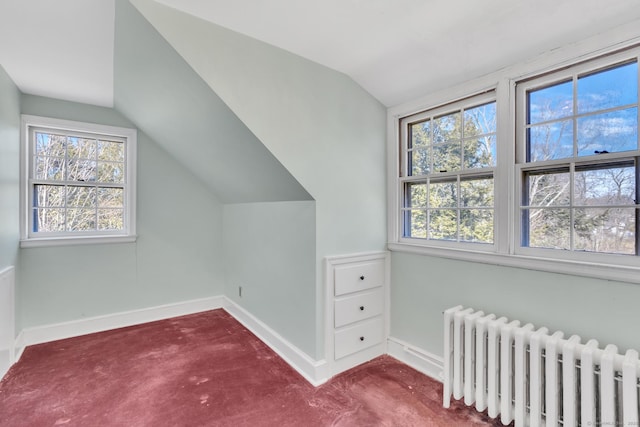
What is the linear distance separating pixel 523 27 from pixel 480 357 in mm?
1818

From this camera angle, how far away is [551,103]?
170 cm

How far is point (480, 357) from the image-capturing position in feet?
5.44

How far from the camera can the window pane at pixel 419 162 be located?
229cm

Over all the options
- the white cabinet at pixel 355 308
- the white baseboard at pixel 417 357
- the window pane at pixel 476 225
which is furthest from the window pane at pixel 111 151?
the window pane at pixel 476 225

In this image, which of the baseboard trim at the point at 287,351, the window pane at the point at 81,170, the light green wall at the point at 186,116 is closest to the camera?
the light green wall at the point at 186,116

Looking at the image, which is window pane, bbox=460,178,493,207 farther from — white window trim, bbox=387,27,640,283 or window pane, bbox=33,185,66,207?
window pane, bbox=33,185,66,207

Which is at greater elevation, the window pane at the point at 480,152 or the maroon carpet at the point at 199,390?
the window pane at the point at 480,152

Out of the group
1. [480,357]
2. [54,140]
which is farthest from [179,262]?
[480,357]

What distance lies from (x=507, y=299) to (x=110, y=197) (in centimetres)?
368

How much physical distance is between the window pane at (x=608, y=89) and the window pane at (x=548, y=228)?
566mm

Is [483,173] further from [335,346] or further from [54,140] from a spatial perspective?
[54,140]

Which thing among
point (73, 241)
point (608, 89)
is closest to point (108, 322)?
point (73, 241)

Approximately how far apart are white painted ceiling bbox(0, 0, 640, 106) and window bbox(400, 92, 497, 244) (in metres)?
0.24

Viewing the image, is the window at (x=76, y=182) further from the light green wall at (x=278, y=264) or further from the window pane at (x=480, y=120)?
the window pane at (x=480, y=120)
